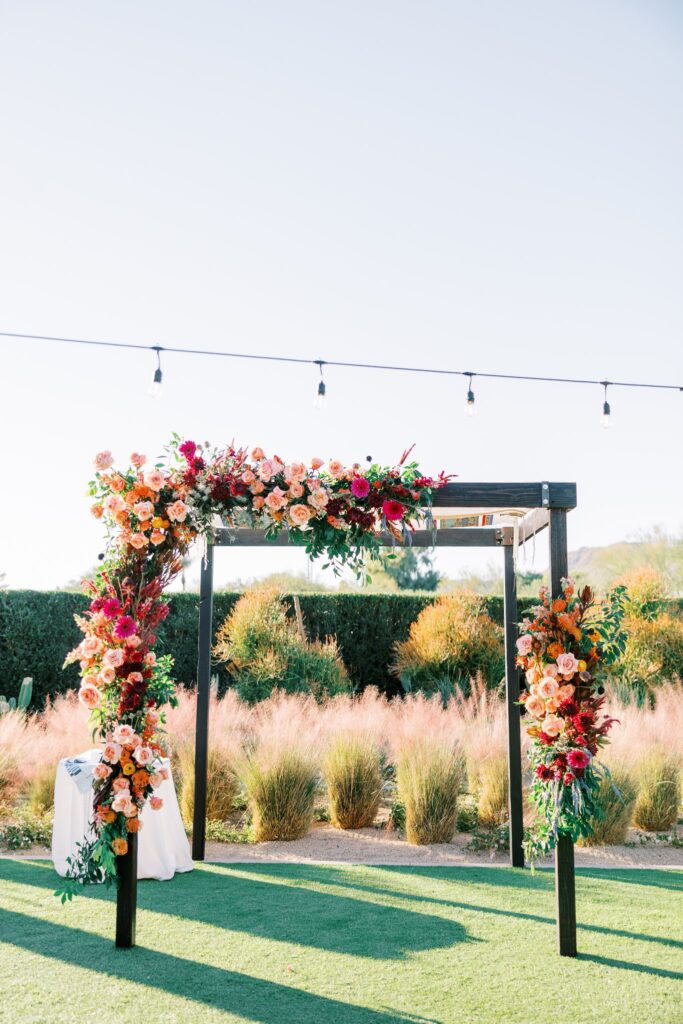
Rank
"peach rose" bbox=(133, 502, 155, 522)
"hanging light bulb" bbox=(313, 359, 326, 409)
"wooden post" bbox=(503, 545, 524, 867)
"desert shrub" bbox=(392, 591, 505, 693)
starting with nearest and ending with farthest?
"peach rose" bbox=(133, 502, 155, 522) → "wooden post" bbox=(503, 545, 524, 867) → "hanging light bulb" bbox=(313, 359, 326, 409) → "desert shrub" bbox=(392, 591, 505, 693)

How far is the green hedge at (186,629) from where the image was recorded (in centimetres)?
1039

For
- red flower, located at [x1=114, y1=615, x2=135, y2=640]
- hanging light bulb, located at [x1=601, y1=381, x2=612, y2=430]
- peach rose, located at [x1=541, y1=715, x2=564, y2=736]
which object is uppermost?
hanging light bulb, located at [x1=601, y1=381, x2=612, y2=430]

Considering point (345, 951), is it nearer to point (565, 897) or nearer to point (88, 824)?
point (565, 897)

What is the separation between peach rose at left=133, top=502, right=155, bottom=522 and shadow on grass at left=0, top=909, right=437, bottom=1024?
1870 millimetres

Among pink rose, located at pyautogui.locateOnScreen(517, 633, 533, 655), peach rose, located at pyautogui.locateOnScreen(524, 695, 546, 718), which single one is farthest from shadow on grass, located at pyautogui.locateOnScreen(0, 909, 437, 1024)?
pink rose, located at pyautogui.locateOnScreen(517, 633, 533, 655)

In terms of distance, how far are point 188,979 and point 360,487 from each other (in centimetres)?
219

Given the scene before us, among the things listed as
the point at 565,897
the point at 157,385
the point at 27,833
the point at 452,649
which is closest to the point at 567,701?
the point at 565,897

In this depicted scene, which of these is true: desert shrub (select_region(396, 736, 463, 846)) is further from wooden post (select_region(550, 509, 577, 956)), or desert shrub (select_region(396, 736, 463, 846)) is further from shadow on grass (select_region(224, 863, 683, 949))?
wooden post (select_region(550, 509, 577, 956))

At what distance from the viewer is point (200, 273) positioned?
6.80 metres

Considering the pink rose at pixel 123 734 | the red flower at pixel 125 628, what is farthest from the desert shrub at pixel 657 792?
the red flower at pixel 125 628

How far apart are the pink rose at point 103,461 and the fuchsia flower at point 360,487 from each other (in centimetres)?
113

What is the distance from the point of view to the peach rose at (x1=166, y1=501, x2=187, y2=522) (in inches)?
151

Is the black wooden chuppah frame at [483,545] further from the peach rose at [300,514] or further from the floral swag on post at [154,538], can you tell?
the peach rose at [300,514]

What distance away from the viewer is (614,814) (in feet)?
19.0
